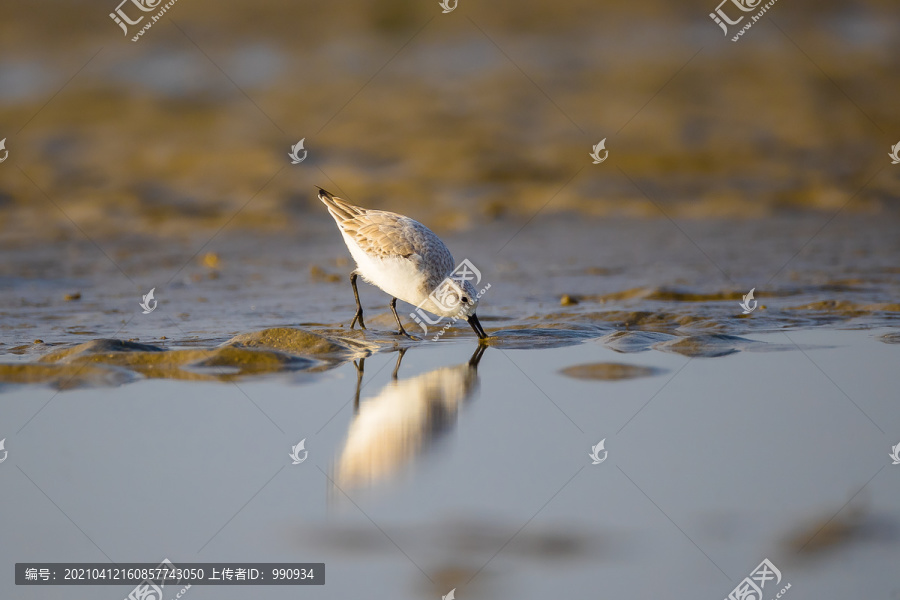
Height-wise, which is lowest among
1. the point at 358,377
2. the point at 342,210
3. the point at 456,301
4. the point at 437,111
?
the point at 358,377

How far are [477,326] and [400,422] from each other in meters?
2.39

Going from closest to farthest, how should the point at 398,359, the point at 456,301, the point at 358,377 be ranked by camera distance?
the point at 358,377 → the point at 398,359 → the point at 456,301

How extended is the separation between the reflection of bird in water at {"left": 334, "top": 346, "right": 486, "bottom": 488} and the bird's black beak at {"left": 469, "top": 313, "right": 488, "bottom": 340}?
2.55ft

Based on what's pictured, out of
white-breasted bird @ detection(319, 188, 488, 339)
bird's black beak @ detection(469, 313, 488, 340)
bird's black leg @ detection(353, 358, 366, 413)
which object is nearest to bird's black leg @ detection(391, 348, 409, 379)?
bird's black leg @ detection(353, 358, 366, 413)

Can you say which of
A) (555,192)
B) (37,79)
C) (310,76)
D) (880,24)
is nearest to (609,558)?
(555,192)

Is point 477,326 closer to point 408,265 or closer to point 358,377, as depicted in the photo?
point 408,265

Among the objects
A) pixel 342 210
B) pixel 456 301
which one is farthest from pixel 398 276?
pixel 342 210

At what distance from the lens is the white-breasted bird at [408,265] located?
29.6ft

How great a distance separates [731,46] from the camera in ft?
68.0

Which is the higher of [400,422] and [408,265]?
[408,265]

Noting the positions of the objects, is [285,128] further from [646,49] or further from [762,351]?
[762,351]

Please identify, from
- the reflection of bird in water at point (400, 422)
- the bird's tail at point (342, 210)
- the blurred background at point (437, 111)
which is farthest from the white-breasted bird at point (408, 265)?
the blurred background at point (437, 111)

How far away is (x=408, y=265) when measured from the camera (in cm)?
922

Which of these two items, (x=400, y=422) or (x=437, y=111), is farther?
(x=437, y=111)
